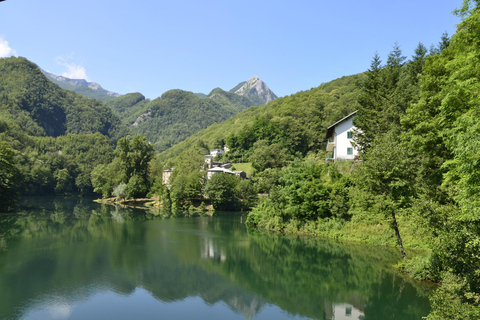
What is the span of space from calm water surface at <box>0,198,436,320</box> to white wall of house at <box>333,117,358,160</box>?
14.9 meters

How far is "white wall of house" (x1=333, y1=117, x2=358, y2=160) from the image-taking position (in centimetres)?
4462

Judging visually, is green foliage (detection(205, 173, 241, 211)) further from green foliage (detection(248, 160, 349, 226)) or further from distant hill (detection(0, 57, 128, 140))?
distant hill (detection(0, 57, 128, 140))

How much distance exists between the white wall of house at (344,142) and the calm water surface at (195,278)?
14.9m

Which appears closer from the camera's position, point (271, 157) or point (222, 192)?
point (222, 192)

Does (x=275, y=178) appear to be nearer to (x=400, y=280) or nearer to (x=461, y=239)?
(x=400, y=280)

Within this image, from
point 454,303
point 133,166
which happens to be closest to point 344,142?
point 454,303

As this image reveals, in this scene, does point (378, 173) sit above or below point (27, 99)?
below

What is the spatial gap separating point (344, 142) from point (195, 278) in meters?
30.3

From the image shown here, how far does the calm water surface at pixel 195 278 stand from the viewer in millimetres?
17578

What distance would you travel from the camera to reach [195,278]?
23375mm

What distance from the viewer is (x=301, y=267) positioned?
86.4 ft

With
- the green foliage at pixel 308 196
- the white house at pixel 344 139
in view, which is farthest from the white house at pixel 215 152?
the green foliage at pixel 308 196

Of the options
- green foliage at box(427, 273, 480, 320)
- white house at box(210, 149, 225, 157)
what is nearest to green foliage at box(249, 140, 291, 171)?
white house at box(210, 149, 225, 157)

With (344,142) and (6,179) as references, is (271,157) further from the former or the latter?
(6,179)
